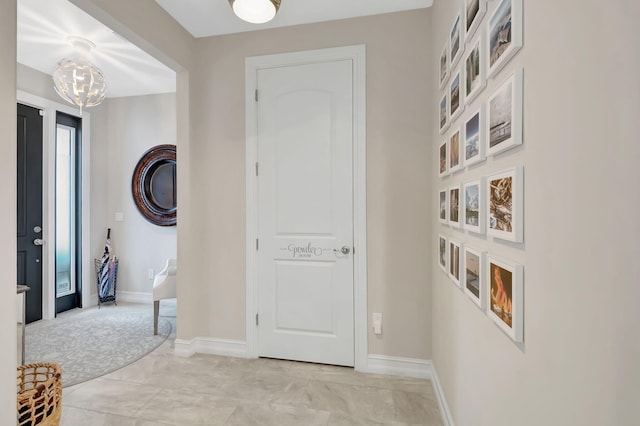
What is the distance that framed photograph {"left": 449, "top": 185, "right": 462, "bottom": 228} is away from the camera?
1.53 m

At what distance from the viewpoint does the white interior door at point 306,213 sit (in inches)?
101

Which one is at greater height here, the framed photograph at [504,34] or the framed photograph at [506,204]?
the framed photograph at [504,34]

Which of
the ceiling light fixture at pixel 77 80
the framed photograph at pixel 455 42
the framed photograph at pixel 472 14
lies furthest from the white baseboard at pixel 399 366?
the ceiling light fixture at pixel 77 80

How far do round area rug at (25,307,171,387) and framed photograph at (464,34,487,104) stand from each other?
117 inches

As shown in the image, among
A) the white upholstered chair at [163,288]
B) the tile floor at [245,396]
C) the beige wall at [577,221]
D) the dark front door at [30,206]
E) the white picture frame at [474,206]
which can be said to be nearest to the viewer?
the beige wall at [577,221]

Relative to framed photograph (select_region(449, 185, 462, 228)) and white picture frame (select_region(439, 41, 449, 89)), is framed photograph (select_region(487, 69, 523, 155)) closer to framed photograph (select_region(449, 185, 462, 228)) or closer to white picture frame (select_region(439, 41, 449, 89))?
framed photograph (select_region(449, 185, 462, 228))

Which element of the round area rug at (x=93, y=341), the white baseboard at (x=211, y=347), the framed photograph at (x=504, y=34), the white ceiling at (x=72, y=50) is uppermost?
the white ceiling at (x=72, y=50)

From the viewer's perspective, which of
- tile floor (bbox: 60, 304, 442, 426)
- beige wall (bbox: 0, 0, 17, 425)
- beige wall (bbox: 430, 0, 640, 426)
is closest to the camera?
beige wall (bbox: 430, 0, 640, 426)

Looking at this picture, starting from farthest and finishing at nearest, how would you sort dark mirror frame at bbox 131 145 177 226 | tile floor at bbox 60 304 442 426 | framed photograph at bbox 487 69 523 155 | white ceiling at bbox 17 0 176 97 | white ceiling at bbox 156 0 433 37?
dark mirror frame at bbox 131 145 177 226 → white ceiling at bbox 17 0 176 97 → white ceiling at bbox 156 0 433 37 → tile floor at bbox 60 304 442 426 → framed photograph at bbox 487 69 523 155

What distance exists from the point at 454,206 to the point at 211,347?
7.57 feet

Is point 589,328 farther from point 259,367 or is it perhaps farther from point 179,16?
point 179,16

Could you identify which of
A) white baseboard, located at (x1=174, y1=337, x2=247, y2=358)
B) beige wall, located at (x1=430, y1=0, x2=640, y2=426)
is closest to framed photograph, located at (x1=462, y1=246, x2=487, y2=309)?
beige wall, located at (x1=430, y1=0, x2=640, y2=426)

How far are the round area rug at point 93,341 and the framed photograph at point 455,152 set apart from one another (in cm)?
277

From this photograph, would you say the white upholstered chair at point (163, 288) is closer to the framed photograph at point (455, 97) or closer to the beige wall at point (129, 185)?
the beige wall at point (129, 185)
